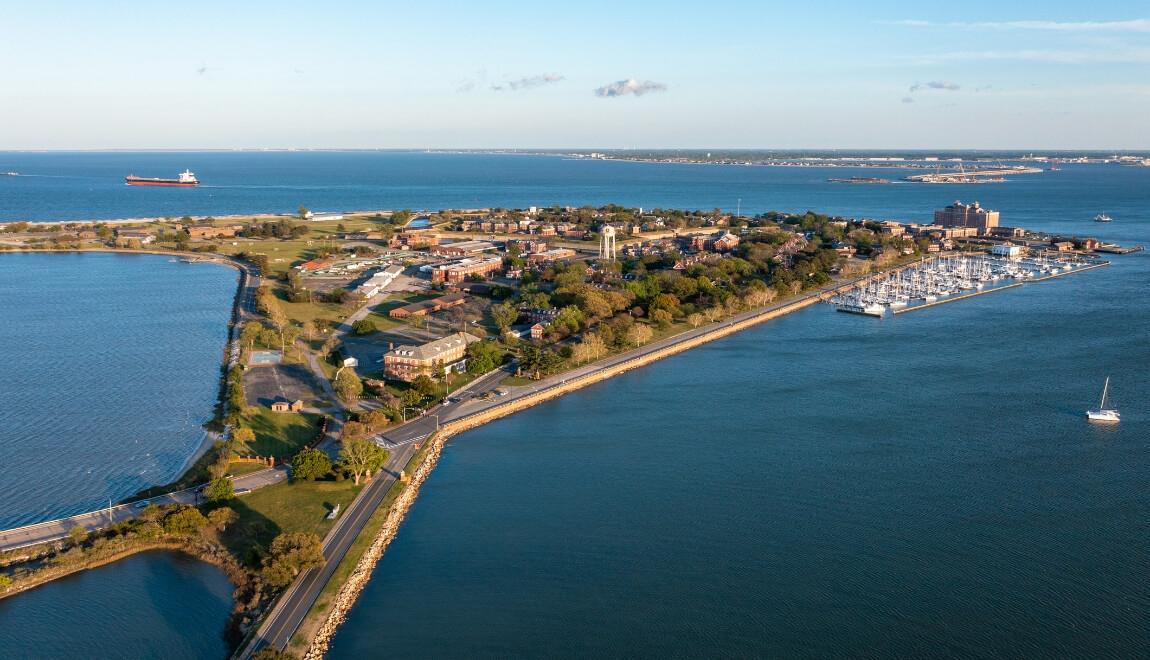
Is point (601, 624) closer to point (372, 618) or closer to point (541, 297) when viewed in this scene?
point (372, 618)

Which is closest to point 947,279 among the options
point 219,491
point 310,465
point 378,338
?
point 378,338

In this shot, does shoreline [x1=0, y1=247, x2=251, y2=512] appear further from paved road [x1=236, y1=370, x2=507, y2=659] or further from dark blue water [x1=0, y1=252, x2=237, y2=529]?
paved road [x1=236, y1=370, x2=507, y2=659]

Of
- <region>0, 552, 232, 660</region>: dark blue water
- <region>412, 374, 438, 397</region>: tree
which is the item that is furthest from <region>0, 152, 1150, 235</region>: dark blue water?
<region>0, 552, 232, 660</region>: dark blue water

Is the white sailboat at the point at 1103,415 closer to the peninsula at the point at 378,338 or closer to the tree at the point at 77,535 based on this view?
the peninsula at the point at 378,338

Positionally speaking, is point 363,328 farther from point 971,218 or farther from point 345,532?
point 971,218

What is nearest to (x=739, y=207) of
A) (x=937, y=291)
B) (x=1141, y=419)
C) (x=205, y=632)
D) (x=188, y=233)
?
(x=937, y=291)
